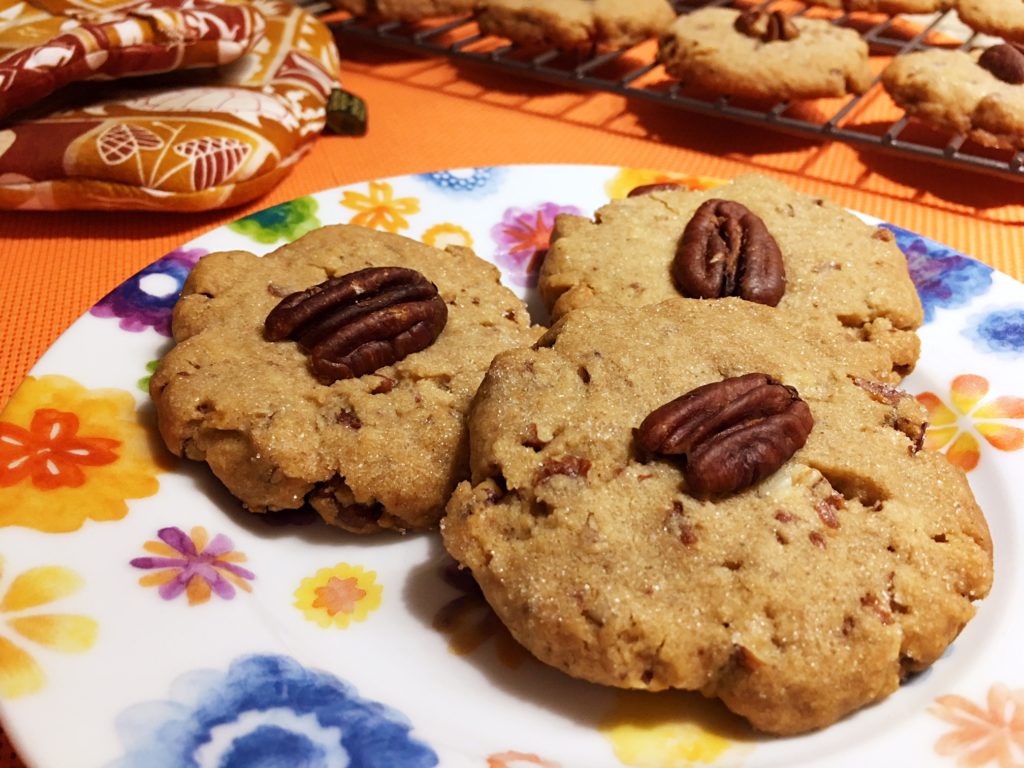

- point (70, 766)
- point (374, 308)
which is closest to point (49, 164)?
point (374, 308)

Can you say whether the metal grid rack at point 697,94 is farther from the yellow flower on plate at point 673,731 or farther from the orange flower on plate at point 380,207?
the yellow flower on plate at point 673,731

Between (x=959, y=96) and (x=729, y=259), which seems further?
(x=959, y=96)

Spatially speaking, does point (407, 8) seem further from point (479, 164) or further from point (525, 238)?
point (525, 238)

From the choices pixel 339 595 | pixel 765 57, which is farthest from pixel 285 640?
pixel 765 57

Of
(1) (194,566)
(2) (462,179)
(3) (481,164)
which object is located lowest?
(3) (481,164)

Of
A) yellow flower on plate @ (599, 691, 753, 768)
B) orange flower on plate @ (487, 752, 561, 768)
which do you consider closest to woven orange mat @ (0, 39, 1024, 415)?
orange flower on plate @ (487, 752, 561, 768)

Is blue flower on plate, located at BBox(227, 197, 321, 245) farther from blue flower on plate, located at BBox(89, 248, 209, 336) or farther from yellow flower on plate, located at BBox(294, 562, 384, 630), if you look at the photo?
yellow flower on plate, located at BBox(294, 562, 384, 630)

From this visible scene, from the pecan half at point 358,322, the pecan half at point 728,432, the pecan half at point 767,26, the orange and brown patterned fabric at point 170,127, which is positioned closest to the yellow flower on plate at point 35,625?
the pecan half at point 358,322
